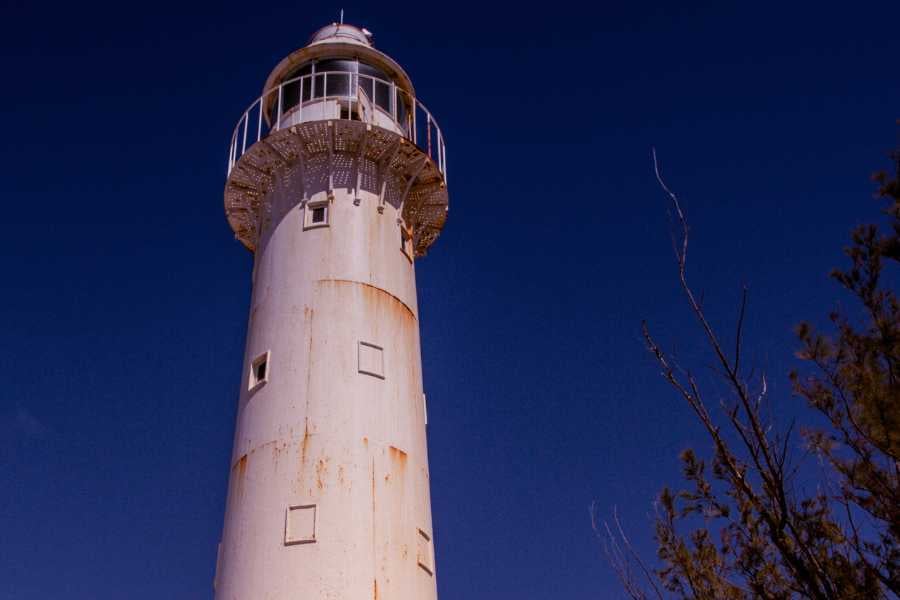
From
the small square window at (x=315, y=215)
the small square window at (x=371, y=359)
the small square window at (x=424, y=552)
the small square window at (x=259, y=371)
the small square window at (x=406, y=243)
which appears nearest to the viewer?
the small square window at (x=424, y=552)

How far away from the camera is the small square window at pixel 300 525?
571 inches

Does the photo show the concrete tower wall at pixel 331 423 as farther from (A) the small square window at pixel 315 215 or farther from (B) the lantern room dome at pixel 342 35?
(B) the lantern room dome at pixel 342 35

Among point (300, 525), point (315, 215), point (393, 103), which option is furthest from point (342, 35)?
point (300, 525)

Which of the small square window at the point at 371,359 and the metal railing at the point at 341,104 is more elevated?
the metal railing at the point at 341,104

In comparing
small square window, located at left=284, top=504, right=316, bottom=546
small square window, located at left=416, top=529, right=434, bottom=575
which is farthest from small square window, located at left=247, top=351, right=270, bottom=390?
small square window, located at left=416, top=529, right=434, bottom=575

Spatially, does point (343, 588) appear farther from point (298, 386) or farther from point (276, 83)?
point (276, 83)

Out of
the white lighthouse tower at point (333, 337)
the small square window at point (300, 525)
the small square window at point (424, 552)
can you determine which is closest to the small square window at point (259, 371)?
the white lighthouse tower at point (333, 337)

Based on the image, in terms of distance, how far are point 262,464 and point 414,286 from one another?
553cm

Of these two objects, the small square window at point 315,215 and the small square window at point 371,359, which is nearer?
the small square window at point 371,359

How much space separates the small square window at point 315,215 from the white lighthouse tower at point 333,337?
0.09 ft

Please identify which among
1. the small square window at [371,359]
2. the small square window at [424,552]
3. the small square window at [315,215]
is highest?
the small square window at [315,215]

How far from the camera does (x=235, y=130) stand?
20.7m

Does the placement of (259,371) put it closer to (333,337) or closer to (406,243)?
(333,337)

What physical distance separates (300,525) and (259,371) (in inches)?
138
